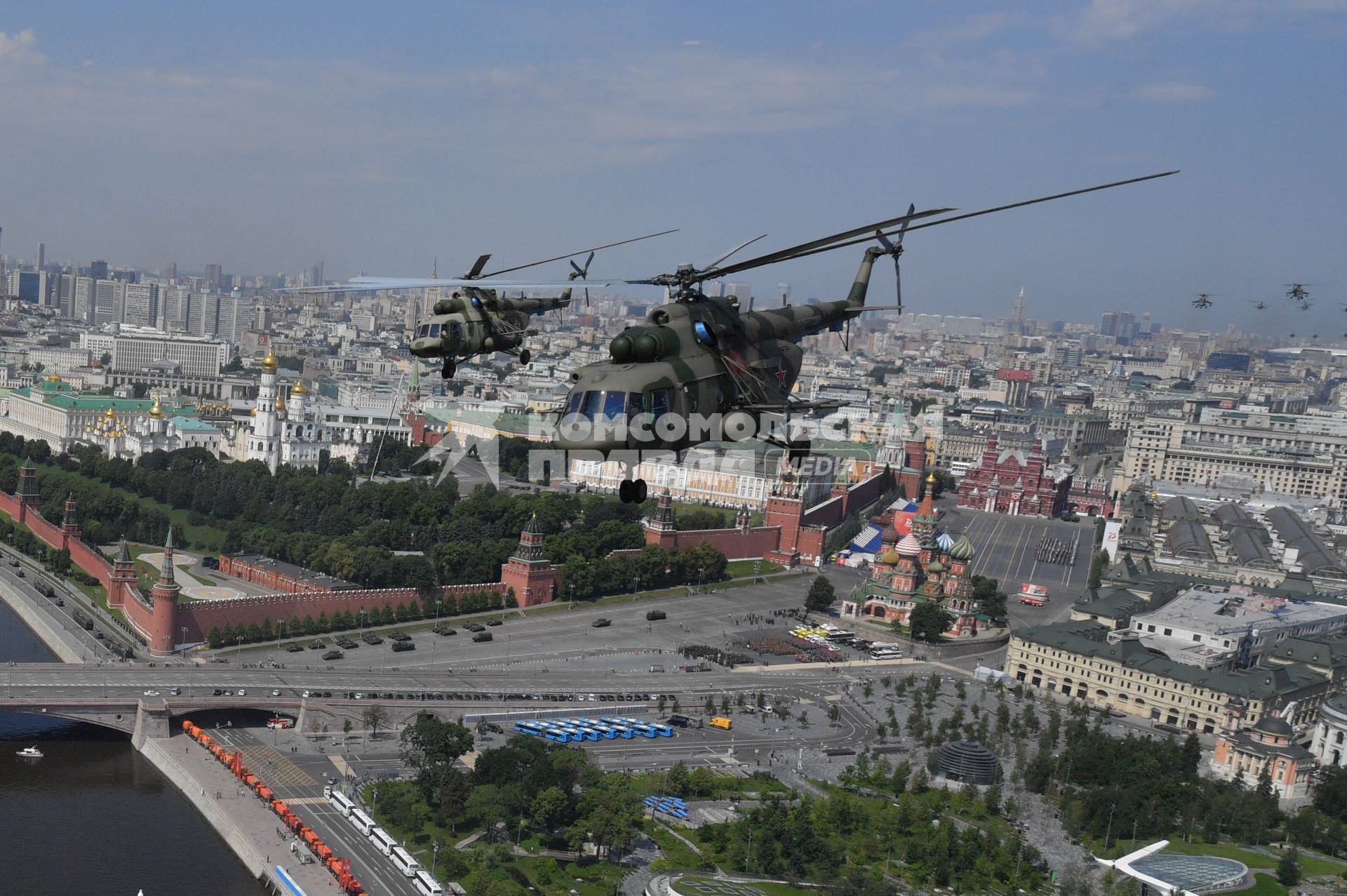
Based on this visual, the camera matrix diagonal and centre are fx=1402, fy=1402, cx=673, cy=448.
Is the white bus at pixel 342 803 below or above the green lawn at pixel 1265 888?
below

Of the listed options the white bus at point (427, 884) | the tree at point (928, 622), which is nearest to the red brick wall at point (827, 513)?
the tree at point (928, 622)

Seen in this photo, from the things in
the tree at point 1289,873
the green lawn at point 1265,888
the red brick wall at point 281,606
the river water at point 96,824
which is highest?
the red brick wall at point 281,606

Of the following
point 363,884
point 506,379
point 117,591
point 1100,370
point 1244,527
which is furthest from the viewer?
point 1100,370

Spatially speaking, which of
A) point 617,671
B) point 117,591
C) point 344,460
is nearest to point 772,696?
point 617,671

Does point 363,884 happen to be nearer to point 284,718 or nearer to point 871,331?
point 284,718

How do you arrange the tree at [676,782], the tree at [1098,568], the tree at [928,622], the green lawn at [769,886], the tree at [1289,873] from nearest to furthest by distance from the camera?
1. the green lawn at [769,886]
2. the tree at [1289,873]
3. the tree at [676,782]
4. the tree at [928,622]
5. the tree at [1098,568]

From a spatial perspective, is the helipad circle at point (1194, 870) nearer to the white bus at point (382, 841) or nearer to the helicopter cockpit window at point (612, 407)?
the white bus at point (382, 841)

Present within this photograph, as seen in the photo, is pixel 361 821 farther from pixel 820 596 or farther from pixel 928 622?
pixel 820 596
